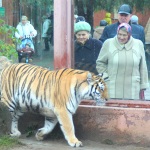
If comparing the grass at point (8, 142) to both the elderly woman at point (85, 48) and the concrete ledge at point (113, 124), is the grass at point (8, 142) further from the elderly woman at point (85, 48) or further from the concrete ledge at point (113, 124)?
the elderly woman at point (85, 48)

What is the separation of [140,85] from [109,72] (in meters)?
0.43

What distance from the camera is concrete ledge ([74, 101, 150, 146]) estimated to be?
6.51 meters

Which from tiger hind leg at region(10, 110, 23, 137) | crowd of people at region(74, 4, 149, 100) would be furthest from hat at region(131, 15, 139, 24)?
tiger hind leg at region(10, 110, 23, 137)

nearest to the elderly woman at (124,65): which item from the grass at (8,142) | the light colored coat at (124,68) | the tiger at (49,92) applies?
the light colored coat at (124,68)

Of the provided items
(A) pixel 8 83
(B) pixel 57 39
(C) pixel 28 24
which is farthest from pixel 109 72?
(C) pixel 28 24

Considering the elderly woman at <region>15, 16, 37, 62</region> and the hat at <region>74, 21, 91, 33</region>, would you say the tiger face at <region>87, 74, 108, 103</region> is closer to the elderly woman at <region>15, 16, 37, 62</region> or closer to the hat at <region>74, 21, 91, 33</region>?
the hat at <region>74, 21, 91, 33</region>

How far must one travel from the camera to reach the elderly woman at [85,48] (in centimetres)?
711

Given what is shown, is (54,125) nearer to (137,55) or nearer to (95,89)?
(95,89)

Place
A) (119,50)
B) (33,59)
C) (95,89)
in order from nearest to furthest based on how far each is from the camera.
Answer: (95,89) → (119,50) → (33,59)

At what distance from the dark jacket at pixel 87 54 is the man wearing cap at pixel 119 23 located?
13 cm

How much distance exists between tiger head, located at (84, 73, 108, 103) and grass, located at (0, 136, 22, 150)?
109cm

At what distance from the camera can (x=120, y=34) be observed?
6.75m

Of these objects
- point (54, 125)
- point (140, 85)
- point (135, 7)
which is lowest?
point (54, 125)

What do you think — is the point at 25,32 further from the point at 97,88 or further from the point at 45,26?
the point at 97,88
